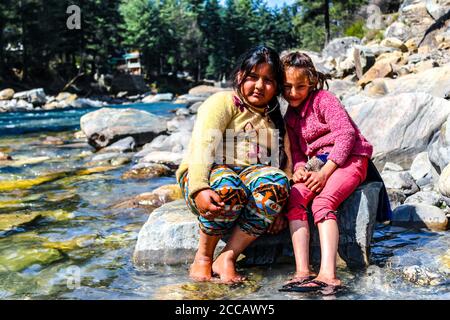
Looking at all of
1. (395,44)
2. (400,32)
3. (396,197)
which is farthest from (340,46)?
(396,197)

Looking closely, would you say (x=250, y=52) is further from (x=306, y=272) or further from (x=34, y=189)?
(x=34, y=189)

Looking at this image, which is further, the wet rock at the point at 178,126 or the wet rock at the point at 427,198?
the wet rock at the point at 178,126

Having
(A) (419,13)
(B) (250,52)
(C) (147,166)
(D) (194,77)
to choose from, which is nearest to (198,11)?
(D) (194,77)

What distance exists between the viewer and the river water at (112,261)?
2.63 metres

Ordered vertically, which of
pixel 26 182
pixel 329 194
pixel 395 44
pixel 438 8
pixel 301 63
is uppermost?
pixel 438 8

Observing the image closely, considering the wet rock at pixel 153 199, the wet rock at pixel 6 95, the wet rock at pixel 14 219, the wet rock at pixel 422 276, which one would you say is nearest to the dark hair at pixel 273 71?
the wet rock at pixel 422 276

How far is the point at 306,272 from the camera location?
8.93ft

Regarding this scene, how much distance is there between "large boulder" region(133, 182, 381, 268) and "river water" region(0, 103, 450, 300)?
10 centimetres

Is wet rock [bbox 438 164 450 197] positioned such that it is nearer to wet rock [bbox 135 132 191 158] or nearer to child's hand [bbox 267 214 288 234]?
child's hand [bbox 267 214 288 234]

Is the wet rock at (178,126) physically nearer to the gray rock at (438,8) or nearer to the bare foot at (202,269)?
the bare foot at (202,269)

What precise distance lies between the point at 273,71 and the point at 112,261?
1.67 m

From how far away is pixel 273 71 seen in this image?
9.84 feet

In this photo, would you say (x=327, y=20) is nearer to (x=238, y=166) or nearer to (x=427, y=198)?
(x=427, y=198)

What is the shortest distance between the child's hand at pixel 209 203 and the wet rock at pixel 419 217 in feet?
6.24
